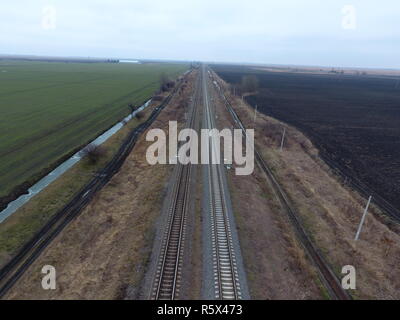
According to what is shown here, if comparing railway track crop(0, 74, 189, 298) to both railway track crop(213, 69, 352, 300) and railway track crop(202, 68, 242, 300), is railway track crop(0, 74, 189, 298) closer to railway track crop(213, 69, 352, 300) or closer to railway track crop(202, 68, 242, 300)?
railway track crop(202, 68, 242, 300)

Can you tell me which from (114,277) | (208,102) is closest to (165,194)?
(114,277)

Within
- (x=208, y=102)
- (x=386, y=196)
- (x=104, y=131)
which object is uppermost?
(x=208, y=102)

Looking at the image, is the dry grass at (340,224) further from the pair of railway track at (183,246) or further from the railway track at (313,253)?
the pair of railway track at (183,246)

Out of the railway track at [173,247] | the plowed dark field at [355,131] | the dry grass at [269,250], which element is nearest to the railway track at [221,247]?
the dry grass at [269,250]

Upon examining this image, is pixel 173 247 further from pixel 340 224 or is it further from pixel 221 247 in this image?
pixel 340 224

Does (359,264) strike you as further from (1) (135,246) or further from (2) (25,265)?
(2) (25,265)
